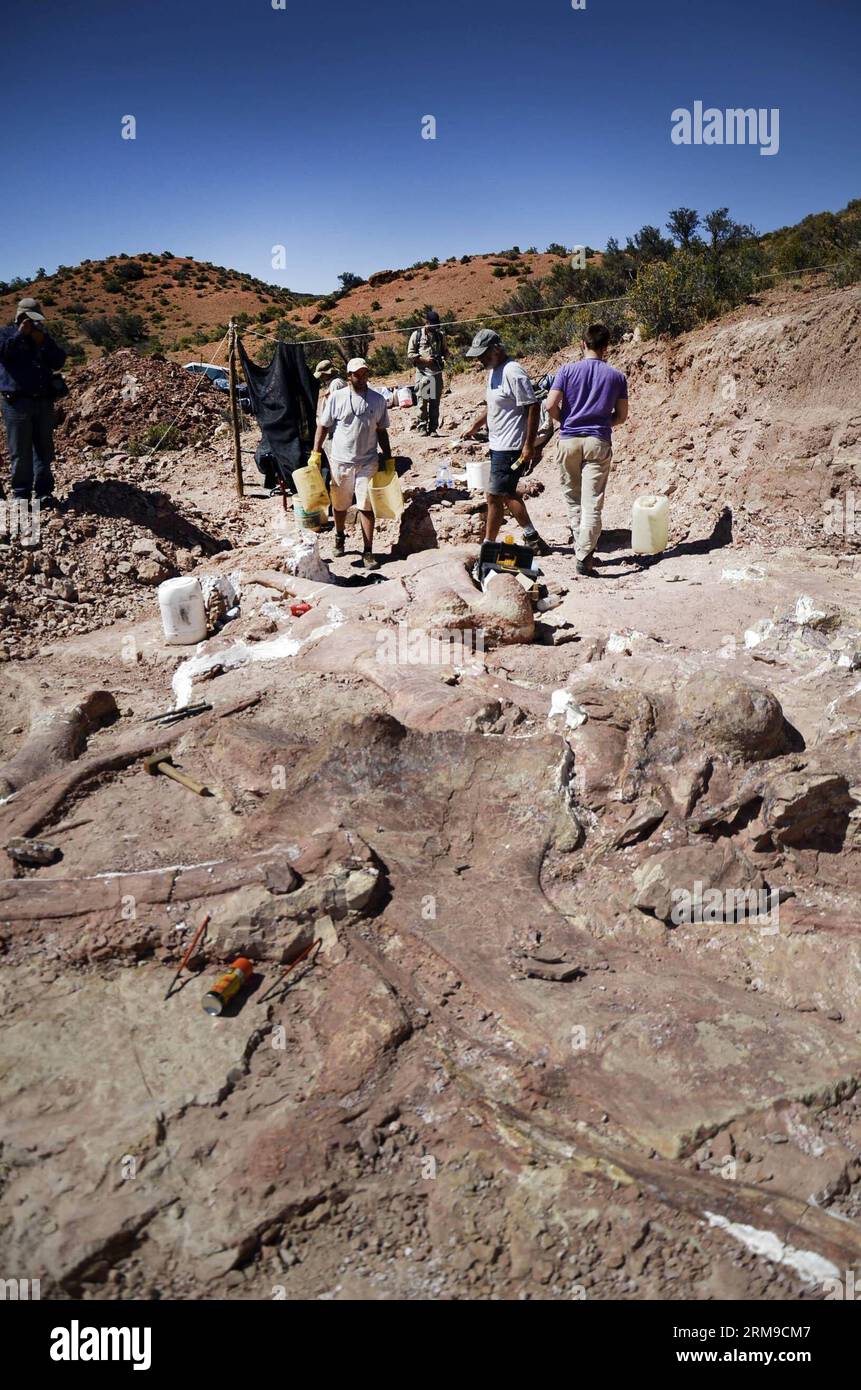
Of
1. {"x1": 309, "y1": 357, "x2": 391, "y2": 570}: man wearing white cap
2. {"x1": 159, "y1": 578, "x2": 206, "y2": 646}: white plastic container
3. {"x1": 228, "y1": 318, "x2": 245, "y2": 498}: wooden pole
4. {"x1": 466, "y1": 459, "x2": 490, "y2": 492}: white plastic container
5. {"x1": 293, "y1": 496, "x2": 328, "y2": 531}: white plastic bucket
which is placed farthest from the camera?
{"x1": 228, "y1": 318, "x2": 245, "y2": 498}: wooden pole

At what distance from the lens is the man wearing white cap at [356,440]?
6.71m

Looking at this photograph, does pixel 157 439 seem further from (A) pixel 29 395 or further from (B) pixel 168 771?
(B) pixel 168 771

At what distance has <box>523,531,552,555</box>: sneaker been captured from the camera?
6.95m

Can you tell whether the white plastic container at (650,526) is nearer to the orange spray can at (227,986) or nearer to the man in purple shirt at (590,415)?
the man in purple shirt at (590,415)

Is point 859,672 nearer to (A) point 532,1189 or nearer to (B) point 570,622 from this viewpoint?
(B) point 570,622

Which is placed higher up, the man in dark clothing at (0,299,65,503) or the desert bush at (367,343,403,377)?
the desert bush at (367,343,403,377)

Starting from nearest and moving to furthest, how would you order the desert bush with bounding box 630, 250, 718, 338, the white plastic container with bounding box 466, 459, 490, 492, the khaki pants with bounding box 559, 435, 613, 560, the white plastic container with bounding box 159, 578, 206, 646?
1. the white plastic container with bounding box 159, 578, 206, 646
2. the khaki pants with bounding box 559, 435, 613, 560
3. the white plastic container with bounding box 466, 459, 490, 492
4. the desert bush with bounding box 630, 250, 718, 338

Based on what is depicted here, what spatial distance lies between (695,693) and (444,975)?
1.81m

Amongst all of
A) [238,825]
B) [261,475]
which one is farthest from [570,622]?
[261,475]

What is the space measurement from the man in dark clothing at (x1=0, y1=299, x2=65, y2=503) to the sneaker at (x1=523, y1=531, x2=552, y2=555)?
4.19 meters

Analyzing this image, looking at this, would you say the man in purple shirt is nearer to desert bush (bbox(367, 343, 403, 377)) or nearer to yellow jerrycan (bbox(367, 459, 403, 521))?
yellow jerrycan (bbox(367, 459, 403, 521))

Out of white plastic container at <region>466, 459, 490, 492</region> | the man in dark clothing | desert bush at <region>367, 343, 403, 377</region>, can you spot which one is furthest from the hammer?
desert bush at <region>367, 343, 403, 377</region>

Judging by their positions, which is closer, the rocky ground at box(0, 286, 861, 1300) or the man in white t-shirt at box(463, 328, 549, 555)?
the rocky ground at box(0, 286, 861, 1300)

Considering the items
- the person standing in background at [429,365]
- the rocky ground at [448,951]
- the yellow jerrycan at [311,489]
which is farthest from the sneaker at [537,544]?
the person standing in background at [429,365]
